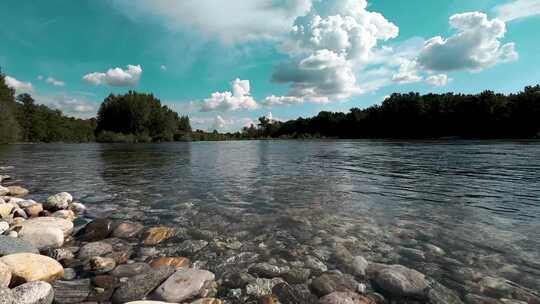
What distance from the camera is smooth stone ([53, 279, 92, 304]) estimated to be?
13.2 ft

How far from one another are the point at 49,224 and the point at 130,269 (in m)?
3.07

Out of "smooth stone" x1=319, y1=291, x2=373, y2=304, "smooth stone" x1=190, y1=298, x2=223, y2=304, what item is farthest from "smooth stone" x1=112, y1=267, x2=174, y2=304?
"smooth stone" x1=319, y1=291, x2=373, y2=304

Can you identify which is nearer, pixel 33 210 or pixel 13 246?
pixel 13 246

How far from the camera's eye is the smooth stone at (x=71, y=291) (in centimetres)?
403

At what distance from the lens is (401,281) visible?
4.56 metres

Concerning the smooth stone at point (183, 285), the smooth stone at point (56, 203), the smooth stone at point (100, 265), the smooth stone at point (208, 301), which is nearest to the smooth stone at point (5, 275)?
the smooth stone at point (100, 265)

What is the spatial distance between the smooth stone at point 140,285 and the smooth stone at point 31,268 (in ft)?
3.59

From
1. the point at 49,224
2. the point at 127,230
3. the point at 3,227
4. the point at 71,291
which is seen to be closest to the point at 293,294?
the point at 71,291

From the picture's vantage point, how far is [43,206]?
858cm

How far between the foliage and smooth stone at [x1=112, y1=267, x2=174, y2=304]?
398 feet

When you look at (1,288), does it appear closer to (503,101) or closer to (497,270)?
(497,270)

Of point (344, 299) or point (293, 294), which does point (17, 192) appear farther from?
point (344, 299)

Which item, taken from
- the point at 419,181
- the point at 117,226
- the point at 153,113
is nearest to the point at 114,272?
the point at 117,226

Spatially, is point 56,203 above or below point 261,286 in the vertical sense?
above
